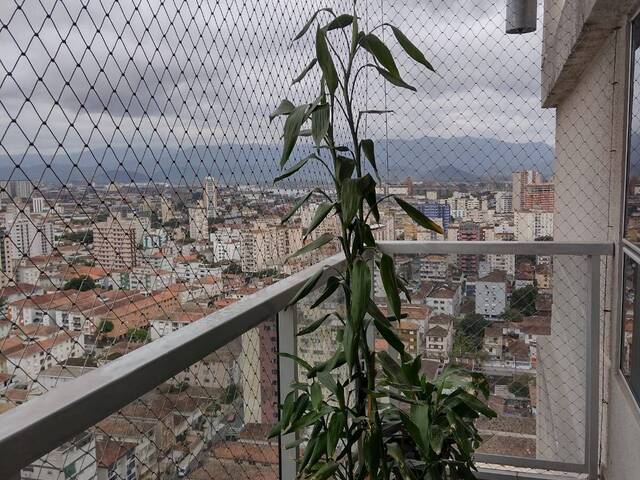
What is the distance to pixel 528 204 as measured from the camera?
2990mm

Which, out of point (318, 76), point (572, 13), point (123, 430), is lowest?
point (123, 430)

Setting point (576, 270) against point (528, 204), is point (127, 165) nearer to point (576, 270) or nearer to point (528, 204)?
point (576, 270)

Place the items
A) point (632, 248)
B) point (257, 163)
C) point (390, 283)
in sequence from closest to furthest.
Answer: point (390, 283) < point (257, 163) < point (632, 248)

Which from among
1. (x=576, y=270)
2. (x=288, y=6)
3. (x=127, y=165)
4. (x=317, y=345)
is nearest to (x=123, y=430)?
(x=127, y=165)

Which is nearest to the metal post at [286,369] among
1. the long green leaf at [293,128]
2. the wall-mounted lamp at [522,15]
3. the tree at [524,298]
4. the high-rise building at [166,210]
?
the long green leaf at [293,128]

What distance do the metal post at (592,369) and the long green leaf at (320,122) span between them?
161 cm

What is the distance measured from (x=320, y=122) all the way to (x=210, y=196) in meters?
0.32

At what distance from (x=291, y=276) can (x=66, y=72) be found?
1031 mm

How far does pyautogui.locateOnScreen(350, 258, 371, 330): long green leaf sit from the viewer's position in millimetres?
1396

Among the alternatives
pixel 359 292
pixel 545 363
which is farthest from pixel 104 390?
pixel 545 363

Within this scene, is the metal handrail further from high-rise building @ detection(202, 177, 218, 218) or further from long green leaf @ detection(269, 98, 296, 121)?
long green leaf @ detection(269, 98, 296, 121)

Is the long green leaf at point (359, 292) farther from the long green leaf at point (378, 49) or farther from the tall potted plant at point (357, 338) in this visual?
the long green leaf at point (378, 49)

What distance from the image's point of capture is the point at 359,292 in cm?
141

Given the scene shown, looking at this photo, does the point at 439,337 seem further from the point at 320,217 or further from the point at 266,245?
the point at 320,217
